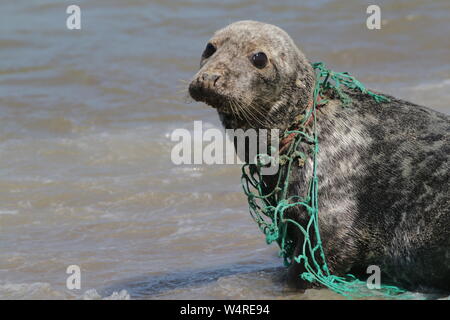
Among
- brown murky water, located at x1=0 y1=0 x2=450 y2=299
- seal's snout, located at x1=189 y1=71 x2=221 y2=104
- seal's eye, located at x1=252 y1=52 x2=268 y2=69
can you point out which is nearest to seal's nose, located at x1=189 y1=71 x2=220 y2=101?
seal's snout, located at x1=189 y1=71 x2=221 y2=104

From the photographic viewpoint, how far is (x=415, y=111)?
5.35 meters

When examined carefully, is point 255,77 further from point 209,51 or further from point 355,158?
point 355,158

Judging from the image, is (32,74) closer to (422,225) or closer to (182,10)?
(182,10)

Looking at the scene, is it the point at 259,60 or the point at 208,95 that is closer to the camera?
the point at 208,95

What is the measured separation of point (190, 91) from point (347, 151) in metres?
1.06

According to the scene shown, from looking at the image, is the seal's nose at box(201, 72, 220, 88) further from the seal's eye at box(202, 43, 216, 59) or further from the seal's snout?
the seal's eye at box(202, 43, 216, 59)

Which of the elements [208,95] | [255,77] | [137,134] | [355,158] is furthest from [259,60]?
[137,134]

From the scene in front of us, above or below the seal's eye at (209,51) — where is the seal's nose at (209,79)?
below

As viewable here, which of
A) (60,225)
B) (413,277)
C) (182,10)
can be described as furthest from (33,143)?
(182,10)

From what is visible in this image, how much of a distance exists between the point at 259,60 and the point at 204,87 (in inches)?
19.6

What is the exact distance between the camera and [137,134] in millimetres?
10328

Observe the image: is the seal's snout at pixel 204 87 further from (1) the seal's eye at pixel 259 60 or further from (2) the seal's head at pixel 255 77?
(1) the seal's eye at pixel 259 60

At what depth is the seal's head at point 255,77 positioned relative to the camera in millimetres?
4988

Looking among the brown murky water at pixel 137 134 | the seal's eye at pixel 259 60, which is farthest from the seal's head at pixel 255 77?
the brown murky water at pixel 137 134
